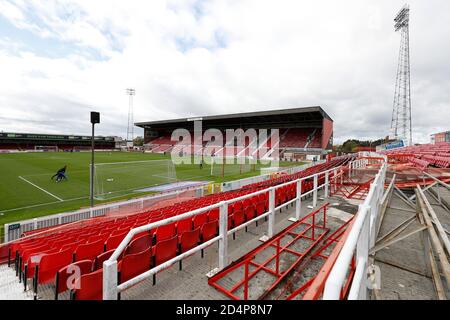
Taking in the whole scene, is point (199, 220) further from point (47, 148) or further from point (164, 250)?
point (47, 148)

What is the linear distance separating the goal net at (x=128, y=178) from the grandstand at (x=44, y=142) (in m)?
71.8

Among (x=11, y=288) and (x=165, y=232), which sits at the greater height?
(x=165, y=232)

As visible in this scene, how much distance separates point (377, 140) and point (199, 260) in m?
148

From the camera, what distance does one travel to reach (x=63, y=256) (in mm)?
3287

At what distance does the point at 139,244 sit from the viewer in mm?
3334

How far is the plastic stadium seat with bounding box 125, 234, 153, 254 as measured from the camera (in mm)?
3230

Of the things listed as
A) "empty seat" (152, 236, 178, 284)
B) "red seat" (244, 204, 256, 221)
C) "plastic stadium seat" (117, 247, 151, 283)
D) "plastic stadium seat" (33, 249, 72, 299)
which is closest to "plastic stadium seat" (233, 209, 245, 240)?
"red seat" (244, 204, 256, 221)

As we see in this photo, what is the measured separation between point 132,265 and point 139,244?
465 millimetres

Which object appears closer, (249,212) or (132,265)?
(132,265)

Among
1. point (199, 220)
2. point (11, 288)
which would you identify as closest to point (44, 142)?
point (11, 288)

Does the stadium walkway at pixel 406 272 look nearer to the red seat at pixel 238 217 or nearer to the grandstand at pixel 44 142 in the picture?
the red seat at pixel 238 217

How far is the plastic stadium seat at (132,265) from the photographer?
277 cm

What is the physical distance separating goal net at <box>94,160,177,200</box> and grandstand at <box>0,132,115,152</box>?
71.8 meters

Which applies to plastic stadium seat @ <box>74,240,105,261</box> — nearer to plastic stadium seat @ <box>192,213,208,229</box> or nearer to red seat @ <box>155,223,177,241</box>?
red seat @ <box>155,223,177,241</box>
